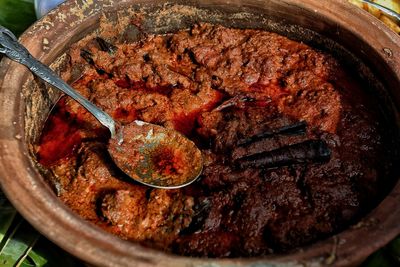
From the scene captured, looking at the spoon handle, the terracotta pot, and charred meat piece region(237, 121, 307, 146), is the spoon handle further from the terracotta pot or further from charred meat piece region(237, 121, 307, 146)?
charred meat piece region(237, 121, 307, 146)

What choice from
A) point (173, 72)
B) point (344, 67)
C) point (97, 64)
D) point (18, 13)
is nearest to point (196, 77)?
point (173, 72)

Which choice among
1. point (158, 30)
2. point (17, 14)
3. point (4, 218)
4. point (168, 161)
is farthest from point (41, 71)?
point (17, 14)

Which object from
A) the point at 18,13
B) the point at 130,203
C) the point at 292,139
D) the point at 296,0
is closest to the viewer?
the point at 130,203

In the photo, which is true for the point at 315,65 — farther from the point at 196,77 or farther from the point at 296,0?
the point at 196,77

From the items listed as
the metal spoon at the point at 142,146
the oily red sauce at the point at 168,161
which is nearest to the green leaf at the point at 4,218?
the metal spoon at the point at 142,146

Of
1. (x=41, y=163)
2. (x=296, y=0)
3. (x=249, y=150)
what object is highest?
(x=296, y=0)

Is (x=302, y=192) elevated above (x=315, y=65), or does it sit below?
below

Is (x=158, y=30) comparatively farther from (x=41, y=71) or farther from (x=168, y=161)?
(x=168, y=161)

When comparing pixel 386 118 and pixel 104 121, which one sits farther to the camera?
pixel 386 118
